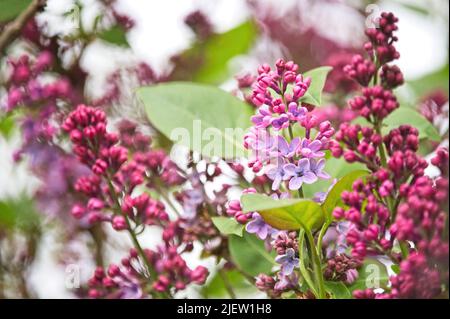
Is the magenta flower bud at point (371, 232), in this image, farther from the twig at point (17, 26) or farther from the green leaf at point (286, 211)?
the twig at point (17, 26)

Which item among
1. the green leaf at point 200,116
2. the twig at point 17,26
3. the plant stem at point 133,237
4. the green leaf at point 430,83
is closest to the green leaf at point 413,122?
the green leaf at point 200,116

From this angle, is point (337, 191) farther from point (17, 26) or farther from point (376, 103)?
point (17, 26)

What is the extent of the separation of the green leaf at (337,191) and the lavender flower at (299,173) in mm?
21

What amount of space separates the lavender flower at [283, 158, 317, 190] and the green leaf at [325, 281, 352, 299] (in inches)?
4.1

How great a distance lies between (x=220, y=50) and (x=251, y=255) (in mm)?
775

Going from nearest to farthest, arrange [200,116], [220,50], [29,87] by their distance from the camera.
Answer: [200,116], [29,87], [220,50]

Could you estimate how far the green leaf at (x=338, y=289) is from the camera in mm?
727

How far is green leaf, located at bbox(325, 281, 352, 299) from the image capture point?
727 millimetres

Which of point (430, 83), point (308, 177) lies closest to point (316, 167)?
point (308, 177)

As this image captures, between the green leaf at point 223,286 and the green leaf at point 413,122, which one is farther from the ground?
the green leaf at point 413,122

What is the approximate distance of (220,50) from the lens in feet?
5.09

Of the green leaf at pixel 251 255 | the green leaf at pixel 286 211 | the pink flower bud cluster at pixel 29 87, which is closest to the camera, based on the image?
the green leaf at pixel 286 211

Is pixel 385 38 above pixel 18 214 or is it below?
above

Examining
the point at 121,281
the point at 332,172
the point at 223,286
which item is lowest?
the point at 223,286
